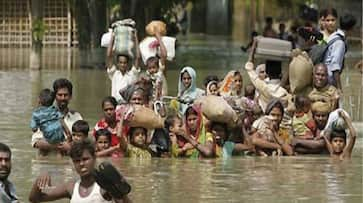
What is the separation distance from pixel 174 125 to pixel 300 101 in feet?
4.69

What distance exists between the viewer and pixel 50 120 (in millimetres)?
12250

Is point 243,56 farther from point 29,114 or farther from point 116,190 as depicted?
point 116,190

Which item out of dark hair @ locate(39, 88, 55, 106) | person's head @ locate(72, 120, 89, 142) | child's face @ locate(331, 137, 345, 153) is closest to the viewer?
person's head @ locate(72, 120, 89, 142)

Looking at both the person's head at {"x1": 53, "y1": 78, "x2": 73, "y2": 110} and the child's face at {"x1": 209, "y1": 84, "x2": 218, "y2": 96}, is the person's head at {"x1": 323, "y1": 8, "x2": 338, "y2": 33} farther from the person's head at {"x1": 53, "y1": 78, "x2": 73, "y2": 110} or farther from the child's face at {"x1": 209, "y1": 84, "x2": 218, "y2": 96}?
the person's head at {"x1": 53, "y1": 78, "x2": 73, "y2": 110}

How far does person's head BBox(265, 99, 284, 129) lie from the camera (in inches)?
497

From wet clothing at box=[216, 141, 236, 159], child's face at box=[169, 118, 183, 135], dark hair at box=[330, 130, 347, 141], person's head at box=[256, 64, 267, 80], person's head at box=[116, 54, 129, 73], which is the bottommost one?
wet clothing at box=[216, 141, 236, 159]

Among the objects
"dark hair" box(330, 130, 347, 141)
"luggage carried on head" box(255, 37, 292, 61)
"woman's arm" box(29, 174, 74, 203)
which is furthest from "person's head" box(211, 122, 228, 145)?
"woman's arm" box(29, 174, 74, 203)

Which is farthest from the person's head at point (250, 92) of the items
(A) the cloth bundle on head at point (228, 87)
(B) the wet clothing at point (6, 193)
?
(B) the wet clothing at point (6, 193)

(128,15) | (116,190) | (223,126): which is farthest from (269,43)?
(128,15)

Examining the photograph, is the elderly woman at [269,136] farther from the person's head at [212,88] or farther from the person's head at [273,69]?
the person's head at [273,69]

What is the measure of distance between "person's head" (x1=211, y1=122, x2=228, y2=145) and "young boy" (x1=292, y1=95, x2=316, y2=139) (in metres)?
0.79

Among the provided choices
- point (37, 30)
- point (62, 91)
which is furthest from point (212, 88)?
point (37, 30)

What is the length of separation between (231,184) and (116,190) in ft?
13.9

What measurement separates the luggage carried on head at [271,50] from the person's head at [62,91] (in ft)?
9.93
